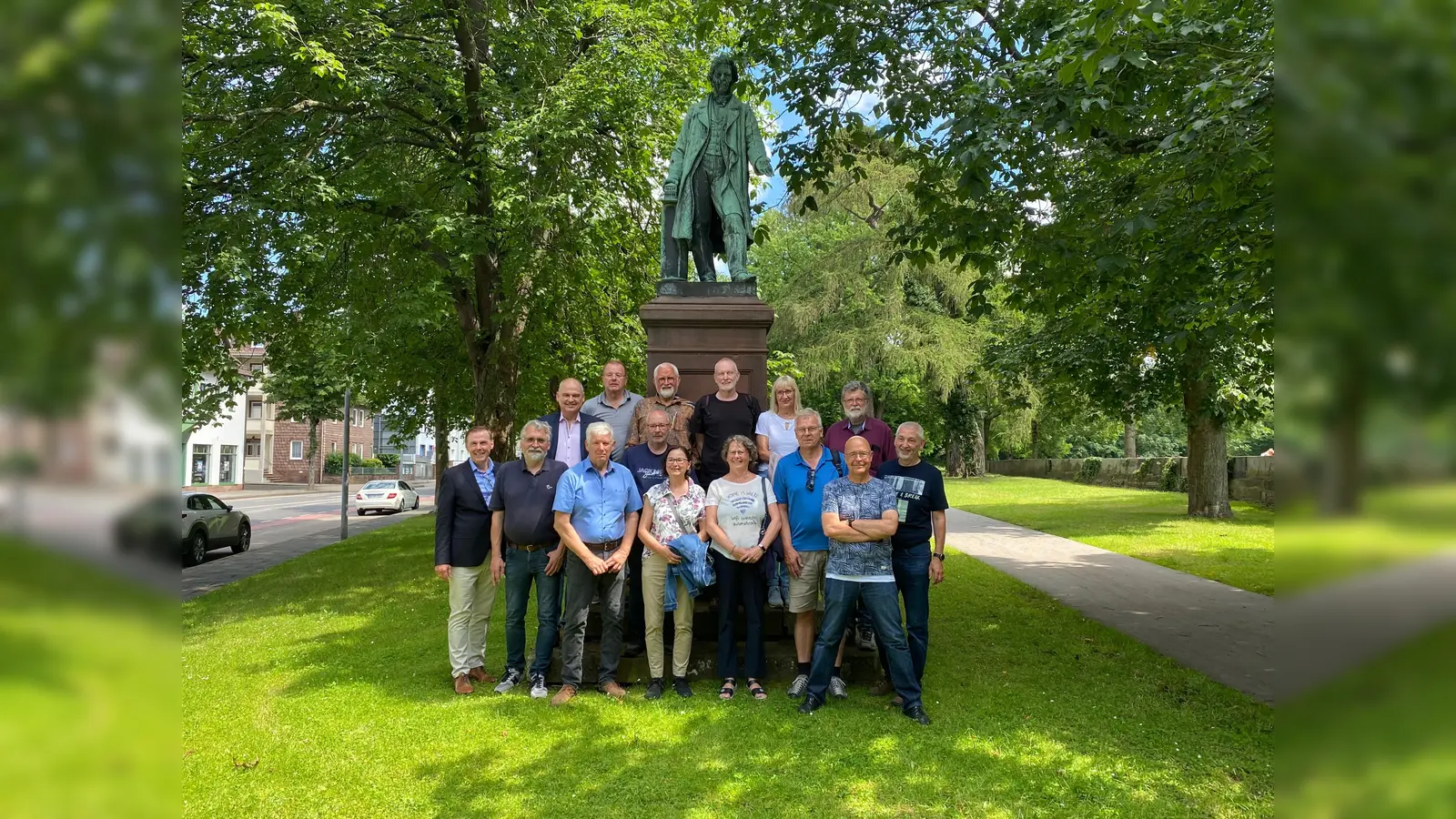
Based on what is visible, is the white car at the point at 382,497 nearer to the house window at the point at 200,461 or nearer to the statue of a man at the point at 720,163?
the statue of a man at the point at 720,163

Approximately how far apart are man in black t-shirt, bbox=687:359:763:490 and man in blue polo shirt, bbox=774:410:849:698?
25.1 inches

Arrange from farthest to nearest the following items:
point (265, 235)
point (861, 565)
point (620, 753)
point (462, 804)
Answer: point (265, 235) → point (861, 565) → point (620, 753) → point (462, 804)

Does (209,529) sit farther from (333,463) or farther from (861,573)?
(333,463)

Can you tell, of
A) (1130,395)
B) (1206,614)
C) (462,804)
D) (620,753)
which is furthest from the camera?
(1130,395)

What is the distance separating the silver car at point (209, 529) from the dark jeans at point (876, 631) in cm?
1409

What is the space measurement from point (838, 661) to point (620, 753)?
6.59ft

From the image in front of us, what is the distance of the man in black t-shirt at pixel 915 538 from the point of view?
612 centimetres

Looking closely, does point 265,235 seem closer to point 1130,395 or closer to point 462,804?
point 462,804

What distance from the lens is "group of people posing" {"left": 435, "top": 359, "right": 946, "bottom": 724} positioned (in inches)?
230

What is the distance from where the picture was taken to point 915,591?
612 cm

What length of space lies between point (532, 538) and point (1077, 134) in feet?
16.8
